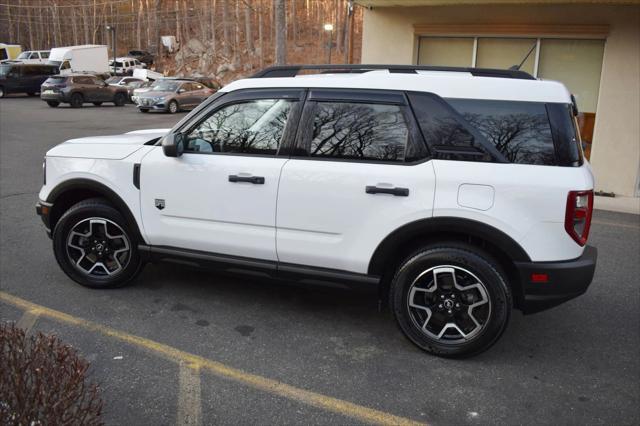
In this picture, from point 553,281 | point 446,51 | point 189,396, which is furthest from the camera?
point 446,51

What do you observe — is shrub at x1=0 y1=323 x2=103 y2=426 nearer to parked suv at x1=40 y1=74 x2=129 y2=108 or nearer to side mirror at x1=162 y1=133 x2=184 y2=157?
side mirror at x1=162 y1=133 x2=184 y2=157

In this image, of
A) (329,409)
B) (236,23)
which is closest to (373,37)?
(329,409)

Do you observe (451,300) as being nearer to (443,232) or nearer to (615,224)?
(443,232)

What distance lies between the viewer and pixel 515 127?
11.9 feet

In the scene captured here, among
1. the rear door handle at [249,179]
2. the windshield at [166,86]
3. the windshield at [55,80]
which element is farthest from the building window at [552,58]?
the windshield at [55,80]

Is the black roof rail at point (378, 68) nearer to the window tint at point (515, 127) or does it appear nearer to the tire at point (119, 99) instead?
the window tint at point (515, 127)

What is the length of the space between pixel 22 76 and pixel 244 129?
33301mm

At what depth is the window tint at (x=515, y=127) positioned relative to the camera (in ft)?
11.8

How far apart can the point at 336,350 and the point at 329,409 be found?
0.75 m

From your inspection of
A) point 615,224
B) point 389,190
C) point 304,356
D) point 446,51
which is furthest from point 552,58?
point 304,356

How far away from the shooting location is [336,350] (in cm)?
Result: 388

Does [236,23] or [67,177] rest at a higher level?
[236,23]

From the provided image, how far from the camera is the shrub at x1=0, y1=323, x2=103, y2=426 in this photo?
186 centimetres

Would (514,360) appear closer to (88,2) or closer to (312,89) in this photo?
(312,89)
